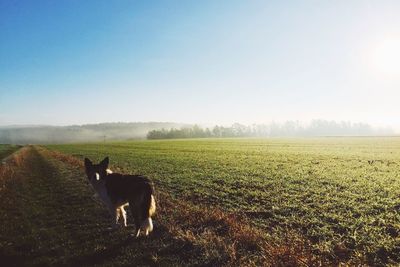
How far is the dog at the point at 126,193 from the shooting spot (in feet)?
31.0

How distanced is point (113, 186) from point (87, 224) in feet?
8.30

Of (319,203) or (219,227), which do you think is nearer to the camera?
(219,227)

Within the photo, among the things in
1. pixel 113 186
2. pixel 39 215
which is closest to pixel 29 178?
pixel 39 215

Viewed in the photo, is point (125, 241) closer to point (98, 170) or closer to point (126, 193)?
point (126, 193)

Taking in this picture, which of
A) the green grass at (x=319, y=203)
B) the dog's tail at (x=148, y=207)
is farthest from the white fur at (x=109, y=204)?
the green grass at (x=319, y=203)

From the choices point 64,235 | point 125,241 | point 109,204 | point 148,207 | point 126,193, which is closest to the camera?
point 148,207

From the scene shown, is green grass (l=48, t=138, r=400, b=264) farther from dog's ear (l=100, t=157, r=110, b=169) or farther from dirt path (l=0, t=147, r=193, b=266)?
dog's ear (l=100, t=157, r=110, b=169)

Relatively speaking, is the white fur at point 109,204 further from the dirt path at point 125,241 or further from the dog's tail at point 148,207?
the dog's tail at point 148,207

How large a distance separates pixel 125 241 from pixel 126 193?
140 centimetres

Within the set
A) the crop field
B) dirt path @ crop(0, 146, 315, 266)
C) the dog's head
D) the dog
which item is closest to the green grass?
the crop field

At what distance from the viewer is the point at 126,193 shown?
396 inches

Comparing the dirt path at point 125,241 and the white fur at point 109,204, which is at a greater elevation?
the white fur at point 109,204

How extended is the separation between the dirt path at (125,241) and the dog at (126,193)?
0.63 metres

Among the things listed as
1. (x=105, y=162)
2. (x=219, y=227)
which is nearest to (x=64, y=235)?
(x=105, y=162)
